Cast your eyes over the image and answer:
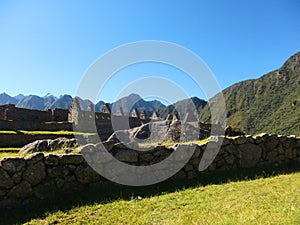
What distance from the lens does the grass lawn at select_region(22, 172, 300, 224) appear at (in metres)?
4.90

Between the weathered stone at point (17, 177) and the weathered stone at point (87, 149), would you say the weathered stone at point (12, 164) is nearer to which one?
the weathered stone at point (17, 177)

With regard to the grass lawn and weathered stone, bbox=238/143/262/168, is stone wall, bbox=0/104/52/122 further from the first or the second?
the grass lawn

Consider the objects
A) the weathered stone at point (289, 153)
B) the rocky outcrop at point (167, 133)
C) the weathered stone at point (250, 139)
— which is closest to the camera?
the weathered stone at point (250, 139)

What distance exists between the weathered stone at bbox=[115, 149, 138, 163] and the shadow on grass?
2.38 ft

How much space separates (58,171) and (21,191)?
87cm

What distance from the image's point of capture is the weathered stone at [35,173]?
607 cm

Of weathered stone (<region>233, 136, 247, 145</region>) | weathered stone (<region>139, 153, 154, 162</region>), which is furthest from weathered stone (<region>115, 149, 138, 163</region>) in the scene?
weathered stone (<region>233, 136, 247, 145</region>)

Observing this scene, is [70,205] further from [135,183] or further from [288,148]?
[288,148]

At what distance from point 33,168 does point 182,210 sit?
340 cm

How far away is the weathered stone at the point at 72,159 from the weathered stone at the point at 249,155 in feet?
18.0

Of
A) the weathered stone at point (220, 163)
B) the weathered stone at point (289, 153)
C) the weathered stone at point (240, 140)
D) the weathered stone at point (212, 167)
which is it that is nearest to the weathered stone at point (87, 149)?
the weathered stone at point (212, 167)

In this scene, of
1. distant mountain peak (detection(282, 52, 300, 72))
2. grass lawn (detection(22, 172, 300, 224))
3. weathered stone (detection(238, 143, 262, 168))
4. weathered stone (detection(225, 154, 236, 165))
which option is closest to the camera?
grass lawn (detection(22, 172, 300, 224))

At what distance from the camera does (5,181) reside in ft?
19.1

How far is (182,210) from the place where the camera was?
18.1 feet
